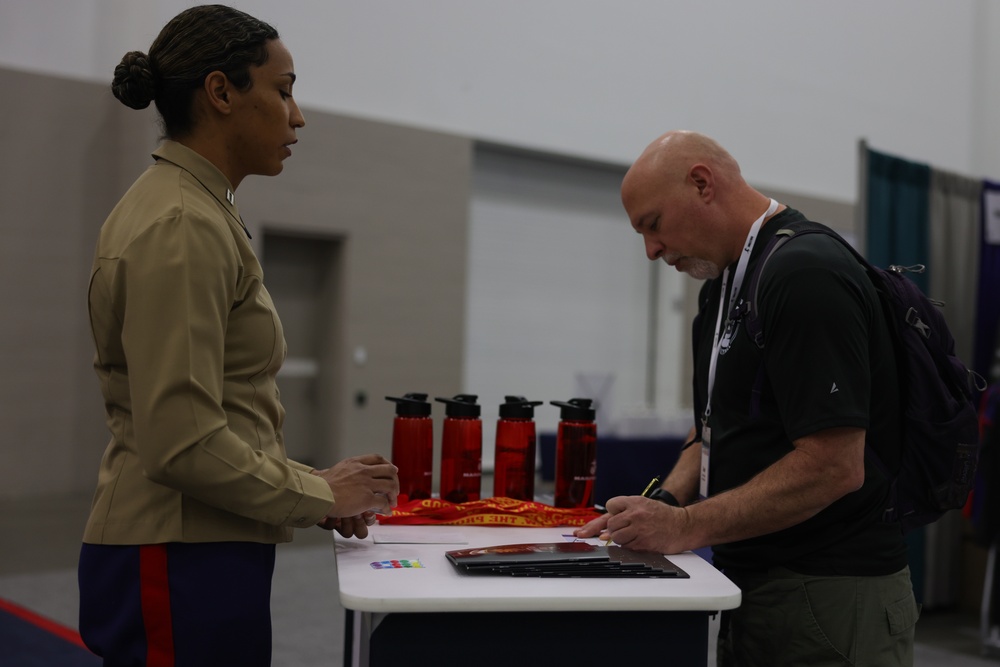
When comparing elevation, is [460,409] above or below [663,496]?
above

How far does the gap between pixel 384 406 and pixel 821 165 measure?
16.0 ft

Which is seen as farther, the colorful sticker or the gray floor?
the gray floor

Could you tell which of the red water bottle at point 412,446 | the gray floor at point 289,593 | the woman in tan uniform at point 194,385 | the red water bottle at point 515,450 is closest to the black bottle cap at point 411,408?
the red water bottle at point 412,446

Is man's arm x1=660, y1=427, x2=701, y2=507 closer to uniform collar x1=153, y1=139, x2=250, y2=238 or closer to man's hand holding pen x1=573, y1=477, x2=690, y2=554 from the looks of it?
man's hand holding pen x1=573, y1=477, x2=690, y2=554

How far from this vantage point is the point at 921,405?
58.9 inches

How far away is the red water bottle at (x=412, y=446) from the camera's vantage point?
70.2 inches

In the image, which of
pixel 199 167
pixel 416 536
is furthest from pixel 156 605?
pixel 199 167

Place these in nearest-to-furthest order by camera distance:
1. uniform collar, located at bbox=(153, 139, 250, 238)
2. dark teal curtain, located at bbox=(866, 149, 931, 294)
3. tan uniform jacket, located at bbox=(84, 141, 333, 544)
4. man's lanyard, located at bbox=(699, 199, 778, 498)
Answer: tan uniform jacket, located at bbox=(84, 141, 333, 544) < uniform collar, located at bbox=(153, 139, 250, 238) < man's lanyard, located at bbox=(699, 199, 778, 498) < dark teal curtain, located at bbox=(866, 149, 931, 294)

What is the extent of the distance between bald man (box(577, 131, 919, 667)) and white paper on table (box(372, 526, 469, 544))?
0.23 meters

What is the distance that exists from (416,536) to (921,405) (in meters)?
0.85

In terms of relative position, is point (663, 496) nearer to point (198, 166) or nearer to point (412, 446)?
point (412, 446)

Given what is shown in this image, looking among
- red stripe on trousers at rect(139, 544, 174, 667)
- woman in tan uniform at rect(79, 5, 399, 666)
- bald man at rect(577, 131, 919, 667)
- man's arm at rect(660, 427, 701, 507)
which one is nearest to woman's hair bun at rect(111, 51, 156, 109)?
woman in tan uniform at rect(79, 5, 399, 666)

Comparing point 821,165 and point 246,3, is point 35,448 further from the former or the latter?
point 821,165

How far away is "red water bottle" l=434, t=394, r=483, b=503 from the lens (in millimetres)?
1789
